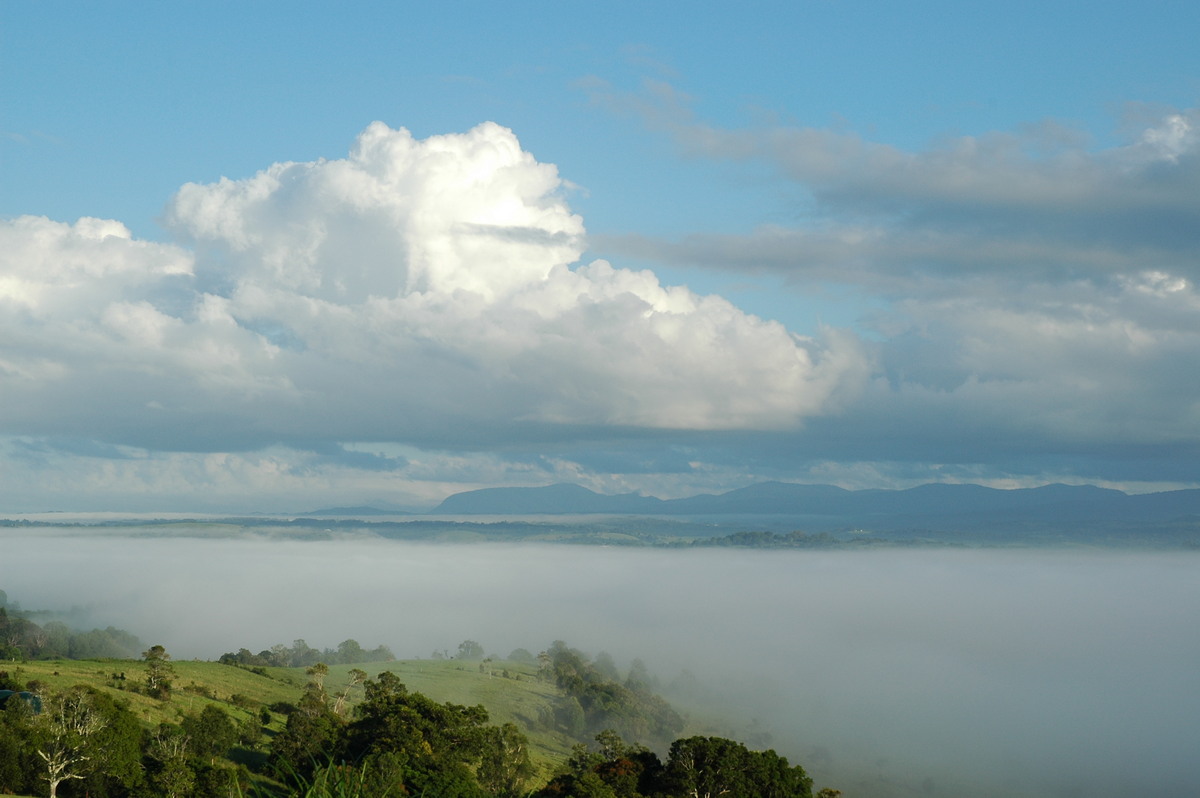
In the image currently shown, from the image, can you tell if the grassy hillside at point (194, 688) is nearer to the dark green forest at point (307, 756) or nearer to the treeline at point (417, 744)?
the dark green forest at point (307, 756)

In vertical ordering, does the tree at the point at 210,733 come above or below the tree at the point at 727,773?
below

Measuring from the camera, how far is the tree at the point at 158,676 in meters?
146

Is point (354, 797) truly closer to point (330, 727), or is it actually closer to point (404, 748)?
point (404, 748)

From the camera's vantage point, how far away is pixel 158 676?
5945 inches

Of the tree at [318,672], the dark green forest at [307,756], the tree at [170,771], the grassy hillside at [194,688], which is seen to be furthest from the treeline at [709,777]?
the tree at [318,672]

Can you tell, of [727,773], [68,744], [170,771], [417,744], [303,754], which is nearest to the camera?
[170,771]

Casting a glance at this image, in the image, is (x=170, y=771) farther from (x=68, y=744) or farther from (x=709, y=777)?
(x=709, y=777)

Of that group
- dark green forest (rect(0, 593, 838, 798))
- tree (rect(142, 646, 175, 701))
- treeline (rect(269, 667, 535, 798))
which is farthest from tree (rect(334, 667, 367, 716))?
treeline (rect(269, 667, 535, 798))

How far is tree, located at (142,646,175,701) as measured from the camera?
145562 mm

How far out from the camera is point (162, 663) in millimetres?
161750

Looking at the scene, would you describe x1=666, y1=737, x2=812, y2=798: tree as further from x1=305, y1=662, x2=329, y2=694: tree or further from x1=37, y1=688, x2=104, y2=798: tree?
x1=305, y1=662, x2=329, y2=694: tree

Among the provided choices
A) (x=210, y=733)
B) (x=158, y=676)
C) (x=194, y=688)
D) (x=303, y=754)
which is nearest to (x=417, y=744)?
(x=303, y=754)

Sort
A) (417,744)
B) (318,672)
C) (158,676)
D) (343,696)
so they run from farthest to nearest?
(343,696) → (318,672) → (158,676) → (417,744)

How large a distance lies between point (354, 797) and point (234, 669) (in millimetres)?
183728
